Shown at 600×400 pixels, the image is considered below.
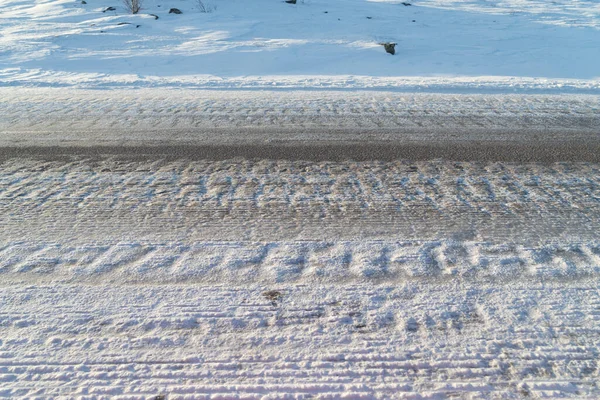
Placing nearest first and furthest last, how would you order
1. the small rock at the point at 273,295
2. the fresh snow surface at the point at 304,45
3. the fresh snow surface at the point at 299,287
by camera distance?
the fresh snow surface at the point at 299,287, the small rock at the point at 273,295, the fresh snow surface at the point at 304,45

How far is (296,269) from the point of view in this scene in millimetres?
2850

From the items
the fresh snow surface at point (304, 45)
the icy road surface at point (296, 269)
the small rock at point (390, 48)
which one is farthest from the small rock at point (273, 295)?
the small rock at point (390, 48)

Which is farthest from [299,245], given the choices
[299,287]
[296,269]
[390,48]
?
[390,48]

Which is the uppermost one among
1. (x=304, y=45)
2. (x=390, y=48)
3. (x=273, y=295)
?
(x=304, y=45)

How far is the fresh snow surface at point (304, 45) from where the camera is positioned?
959 centimetres

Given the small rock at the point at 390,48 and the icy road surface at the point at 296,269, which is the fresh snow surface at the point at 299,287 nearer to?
the icy road surface at the point at 296,269

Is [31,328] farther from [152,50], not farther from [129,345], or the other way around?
[152,50]

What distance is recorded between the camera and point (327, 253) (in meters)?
3.02

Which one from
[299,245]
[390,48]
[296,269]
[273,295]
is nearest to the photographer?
[273,295]

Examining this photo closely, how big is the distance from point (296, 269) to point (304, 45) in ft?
35.8

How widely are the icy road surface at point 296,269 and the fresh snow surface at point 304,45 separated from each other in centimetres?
458

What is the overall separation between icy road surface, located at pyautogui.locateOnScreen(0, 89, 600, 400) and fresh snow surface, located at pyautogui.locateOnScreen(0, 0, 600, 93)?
4.58 meters

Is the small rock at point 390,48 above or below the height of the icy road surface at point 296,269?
above

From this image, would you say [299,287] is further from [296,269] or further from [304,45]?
[304,45]
